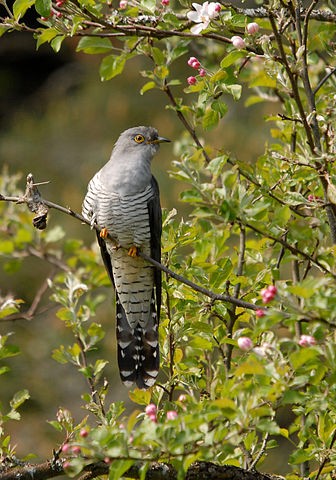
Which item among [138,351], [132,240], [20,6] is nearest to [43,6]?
[20,6]

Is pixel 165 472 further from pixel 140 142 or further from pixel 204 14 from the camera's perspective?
pixel 140 142

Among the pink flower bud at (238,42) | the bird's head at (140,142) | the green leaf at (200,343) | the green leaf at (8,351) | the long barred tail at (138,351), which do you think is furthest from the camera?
the bird's head at (140,142)

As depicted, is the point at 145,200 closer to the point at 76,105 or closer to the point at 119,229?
the point at 119,229

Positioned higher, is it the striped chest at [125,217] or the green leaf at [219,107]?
the green leaf at [219,107]

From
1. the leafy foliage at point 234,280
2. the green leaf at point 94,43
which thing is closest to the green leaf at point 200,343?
the leafy foliage at point 234,280

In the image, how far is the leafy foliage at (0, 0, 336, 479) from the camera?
5.85 ft

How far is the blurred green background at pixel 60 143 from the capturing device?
28.2ft

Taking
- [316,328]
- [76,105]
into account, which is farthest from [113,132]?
[316,328]

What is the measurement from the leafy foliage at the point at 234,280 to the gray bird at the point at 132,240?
0.56m

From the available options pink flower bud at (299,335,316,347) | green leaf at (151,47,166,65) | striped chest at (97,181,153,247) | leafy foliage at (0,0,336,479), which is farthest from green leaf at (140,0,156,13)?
pink flower bud at (299,335,316,347)

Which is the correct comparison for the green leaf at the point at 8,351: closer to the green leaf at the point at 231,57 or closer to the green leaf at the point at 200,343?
the green leaf at the point at 200,343

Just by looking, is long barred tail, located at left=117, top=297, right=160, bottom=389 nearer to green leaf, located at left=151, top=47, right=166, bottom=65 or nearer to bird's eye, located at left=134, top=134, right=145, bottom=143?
bird's eye, located at left=134, top=134, right=145, bottom=143

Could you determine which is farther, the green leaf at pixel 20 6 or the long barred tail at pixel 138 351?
the long barred tail at pixel 138 351

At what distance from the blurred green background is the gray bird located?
333 centimetres
